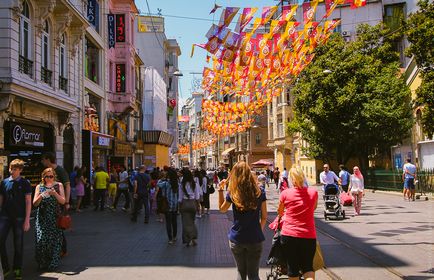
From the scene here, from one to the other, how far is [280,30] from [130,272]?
9.16 metres

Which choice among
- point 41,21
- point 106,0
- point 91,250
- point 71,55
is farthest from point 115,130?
point 91,250

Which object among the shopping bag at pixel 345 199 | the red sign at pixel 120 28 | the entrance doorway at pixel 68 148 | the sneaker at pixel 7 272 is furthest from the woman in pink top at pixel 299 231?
the red sign at pixel 120 28

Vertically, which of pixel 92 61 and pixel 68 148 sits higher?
pixel 92 61

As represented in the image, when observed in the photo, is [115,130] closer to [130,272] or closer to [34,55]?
[34,55]

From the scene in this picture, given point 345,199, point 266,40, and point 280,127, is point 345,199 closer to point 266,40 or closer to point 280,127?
point 266,40

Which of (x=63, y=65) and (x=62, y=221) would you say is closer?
(x=62, y=221)

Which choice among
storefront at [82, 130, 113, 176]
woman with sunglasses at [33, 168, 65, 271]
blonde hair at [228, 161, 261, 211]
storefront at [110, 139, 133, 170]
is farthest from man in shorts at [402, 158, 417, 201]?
storefront at [110, 139, 133, 170]

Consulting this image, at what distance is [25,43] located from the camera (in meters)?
16.3

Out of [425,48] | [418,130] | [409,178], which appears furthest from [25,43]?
[418,130]

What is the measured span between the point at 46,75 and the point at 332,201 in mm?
11631

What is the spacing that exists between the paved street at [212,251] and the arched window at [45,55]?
19.8 ft

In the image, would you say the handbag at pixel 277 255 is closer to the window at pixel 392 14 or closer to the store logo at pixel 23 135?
the store logo at pixel 23 135

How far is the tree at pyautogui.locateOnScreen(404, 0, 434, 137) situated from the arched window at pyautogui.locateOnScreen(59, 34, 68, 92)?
15226mm

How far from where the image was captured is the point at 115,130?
32219 millimetres
